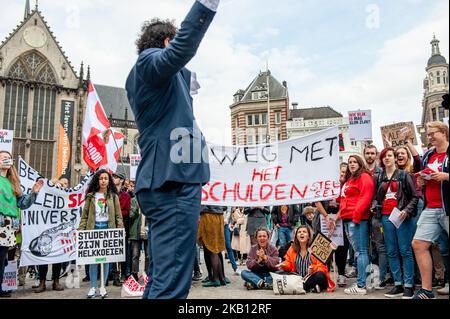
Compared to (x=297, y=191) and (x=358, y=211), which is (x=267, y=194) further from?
(x=358, y=211)

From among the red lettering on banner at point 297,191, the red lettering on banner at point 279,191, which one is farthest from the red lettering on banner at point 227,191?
the red lettering on banner at point 297,191

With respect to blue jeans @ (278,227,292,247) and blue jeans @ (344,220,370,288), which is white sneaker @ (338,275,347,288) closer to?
blue jeans @ (344,220,370,288)

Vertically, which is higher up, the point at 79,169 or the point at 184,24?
the point at 79,169

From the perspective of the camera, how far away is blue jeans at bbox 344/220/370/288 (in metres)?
6.57

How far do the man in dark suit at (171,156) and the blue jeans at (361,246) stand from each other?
4.73 metres

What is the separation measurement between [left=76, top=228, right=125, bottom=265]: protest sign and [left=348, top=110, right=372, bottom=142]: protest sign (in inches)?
242

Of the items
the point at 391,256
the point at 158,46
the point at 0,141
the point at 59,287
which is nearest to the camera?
the point at 158,46

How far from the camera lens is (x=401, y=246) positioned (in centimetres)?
629

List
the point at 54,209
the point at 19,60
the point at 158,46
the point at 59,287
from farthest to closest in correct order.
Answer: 1. the point at 19,60
2. the point at 54,209
3. the point at 59,287
4. the point at 158,46

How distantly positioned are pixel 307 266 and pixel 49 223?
5.06 metres

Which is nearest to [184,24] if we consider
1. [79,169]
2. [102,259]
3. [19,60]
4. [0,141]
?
[102,259]

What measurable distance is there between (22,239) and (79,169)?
44204 millimetres

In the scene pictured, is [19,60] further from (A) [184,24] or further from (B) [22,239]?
(A) [184,24]
